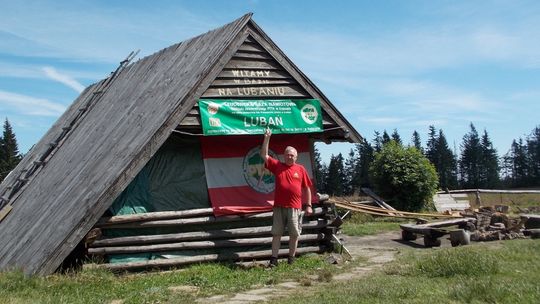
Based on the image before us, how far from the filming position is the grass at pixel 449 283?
265 inches

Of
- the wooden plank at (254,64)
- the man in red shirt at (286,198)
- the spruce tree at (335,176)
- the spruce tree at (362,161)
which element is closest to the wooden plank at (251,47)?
the wooden plank at (254,64)

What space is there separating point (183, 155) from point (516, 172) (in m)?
81.1

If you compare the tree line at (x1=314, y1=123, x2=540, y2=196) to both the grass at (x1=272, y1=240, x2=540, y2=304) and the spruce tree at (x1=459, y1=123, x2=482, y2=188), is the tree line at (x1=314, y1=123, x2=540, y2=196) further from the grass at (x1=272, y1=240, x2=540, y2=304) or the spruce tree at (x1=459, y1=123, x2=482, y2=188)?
the grass at (x1=272, y1=240, x2=540, y2=304)

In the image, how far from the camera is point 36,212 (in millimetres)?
11195

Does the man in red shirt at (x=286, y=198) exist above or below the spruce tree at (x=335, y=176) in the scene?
below

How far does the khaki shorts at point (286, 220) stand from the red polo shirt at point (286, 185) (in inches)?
4.3

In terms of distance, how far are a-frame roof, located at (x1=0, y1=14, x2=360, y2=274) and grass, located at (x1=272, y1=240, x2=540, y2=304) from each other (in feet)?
11.5

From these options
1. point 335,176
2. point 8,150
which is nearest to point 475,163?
point 335,176

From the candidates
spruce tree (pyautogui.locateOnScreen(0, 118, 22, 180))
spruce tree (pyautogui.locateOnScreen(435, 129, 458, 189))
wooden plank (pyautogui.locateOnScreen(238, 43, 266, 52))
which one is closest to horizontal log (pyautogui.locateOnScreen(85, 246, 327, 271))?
wooden plank (pyautogui.locateOnScreen(238, 43, 266, 52))

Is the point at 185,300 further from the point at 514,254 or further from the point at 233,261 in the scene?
the point at 514,254

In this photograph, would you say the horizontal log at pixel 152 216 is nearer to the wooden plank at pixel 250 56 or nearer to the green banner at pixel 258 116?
the green banner at pixel 258 116

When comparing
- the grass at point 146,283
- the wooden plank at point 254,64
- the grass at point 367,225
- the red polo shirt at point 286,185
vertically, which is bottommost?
the grass at point 146,283

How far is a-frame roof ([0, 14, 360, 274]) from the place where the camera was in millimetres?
9359

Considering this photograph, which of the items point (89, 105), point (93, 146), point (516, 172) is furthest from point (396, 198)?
point (516, 172)
